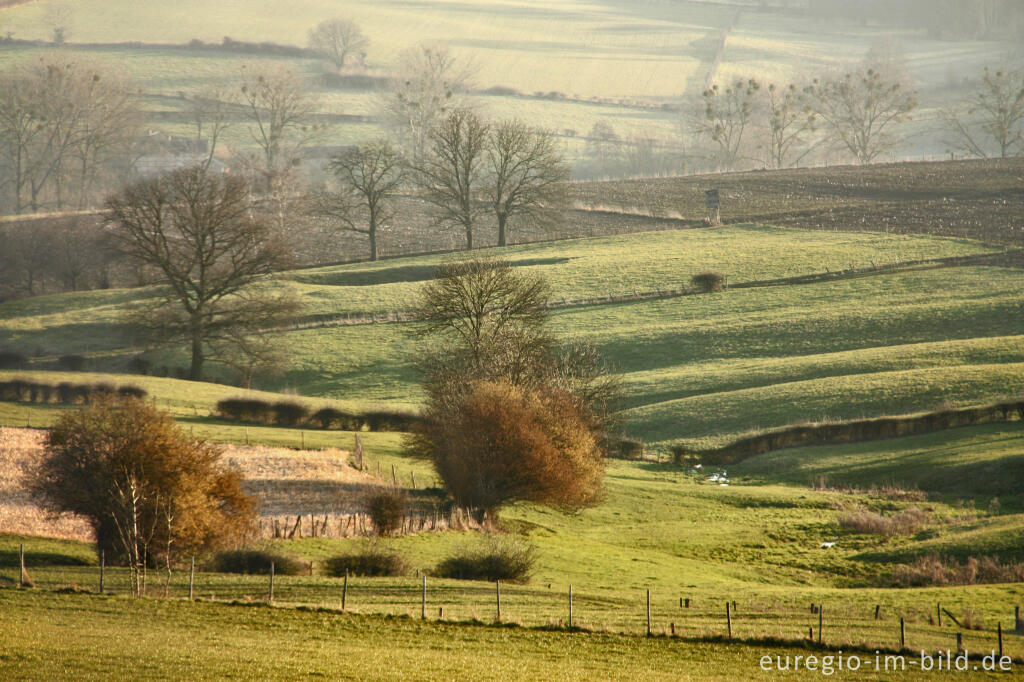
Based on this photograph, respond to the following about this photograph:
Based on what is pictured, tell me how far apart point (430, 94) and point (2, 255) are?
6644 cm

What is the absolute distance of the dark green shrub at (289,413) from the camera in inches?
1994

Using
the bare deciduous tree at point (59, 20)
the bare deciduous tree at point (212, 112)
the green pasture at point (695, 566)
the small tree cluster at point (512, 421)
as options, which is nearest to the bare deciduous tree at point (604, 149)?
the bare deciduous tree at point (212, 112)

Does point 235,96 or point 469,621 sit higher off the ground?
point 235,96

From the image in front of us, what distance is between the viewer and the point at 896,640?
2142 centimetres

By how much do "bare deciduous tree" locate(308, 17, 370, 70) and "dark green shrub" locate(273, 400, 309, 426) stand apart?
121 meters

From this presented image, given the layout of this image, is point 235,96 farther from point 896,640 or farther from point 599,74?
point 896,640

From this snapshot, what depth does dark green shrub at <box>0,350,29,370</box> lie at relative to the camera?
198 feet

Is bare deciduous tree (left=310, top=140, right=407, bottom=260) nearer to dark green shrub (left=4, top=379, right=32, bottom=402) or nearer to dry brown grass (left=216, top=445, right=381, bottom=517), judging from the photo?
dark green shrub (left=4, top=379, right=32, bottom=402)

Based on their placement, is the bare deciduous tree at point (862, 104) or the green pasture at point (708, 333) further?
the bare deciduous tree at point (862, 104)

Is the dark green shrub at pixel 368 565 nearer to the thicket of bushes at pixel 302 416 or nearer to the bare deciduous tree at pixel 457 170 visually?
the thicket of bushes at pixel 302 416

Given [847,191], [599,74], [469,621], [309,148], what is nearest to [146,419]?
[469,621]

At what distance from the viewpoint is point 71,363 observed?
61844 mm

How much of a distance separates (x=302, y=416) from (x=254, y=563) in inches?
952

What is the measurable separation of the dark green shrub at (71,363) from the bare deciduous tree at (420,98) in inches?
2472
